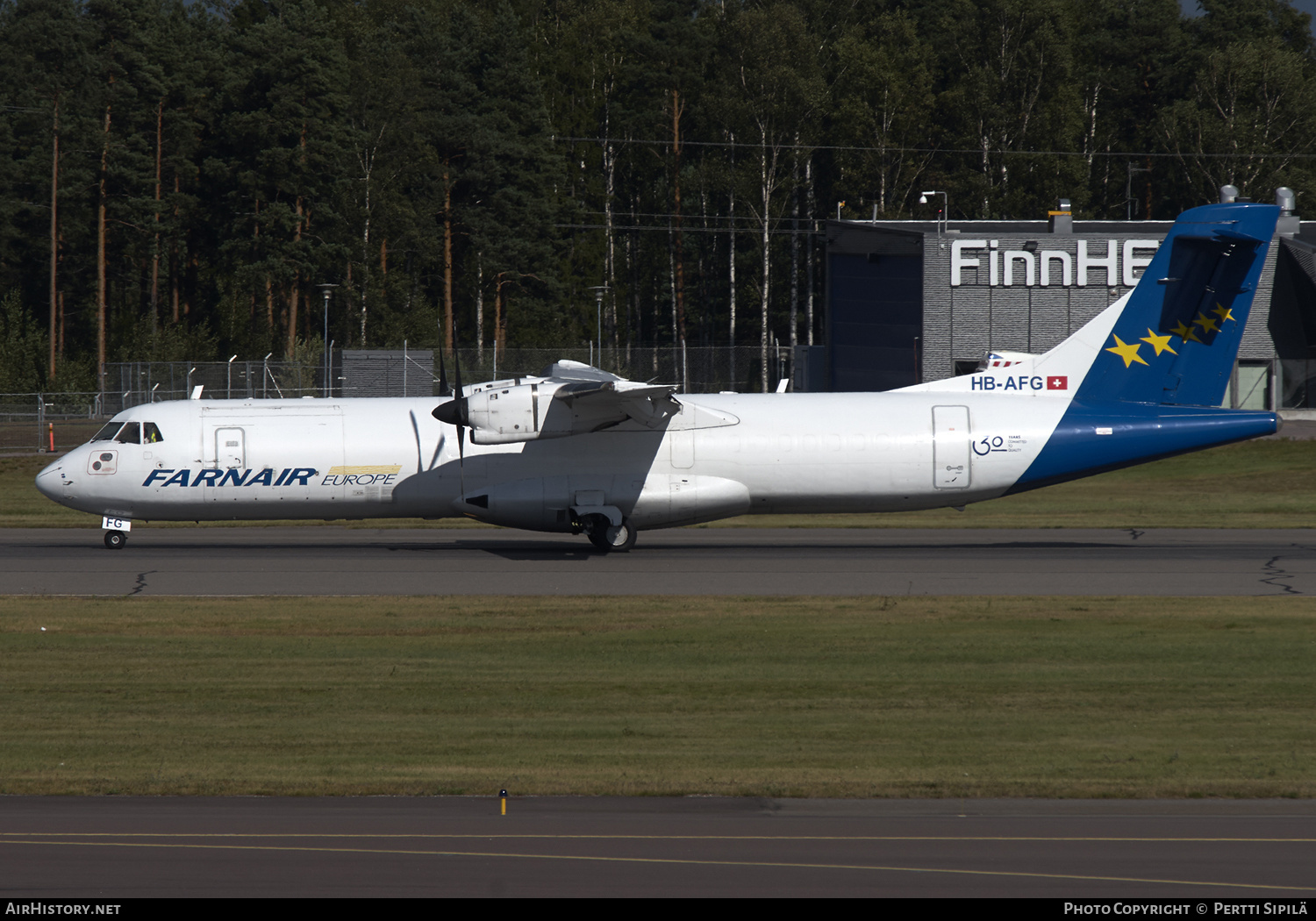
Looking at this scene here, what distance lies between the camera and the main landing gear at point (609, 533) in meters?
24.1

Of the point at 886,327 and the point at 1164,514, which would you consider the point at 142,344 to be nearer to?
the point at 886,327

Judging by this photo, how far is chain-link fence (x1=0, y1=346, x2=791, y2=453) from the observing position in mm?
54750

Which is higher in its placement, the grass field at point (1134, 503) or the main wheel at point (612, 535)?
the main wheel at point (612, 535)

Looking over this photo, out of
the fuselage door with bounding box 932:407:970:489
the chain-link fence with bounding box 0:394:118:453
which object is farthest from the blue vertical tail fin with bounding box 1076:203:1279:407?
the chain-link fence with bounding box 0:394:118:453

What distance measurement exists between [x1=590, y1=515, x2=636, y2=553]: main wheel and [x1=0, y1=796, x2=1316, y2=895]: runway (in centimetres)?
1444

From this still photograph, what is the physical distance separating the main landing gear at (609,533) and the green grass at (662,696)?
182 inches

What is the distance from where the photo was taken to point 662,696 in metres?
13.6

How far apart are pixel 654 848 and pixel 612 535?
1588cm

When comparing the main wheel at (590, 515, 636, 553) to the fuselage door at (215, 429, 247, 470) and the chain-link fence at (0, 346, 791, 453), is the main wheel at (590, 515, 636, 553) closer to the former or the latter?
the fuselage door at (215, 429, 247, 470)

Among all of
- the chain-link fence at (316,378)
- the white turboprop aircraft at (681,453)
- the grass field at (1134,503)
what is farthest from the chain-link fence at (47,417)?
the white turboprop aircraft at (681,453)


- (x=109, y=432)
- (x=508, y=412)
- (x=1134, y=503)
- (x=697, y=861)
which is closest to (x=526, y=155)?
(x=1134, y=503)

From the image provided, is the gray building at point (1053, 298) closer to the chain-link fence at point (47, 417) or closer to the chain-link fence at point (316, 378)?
the chain-link fence at point (316, 378)

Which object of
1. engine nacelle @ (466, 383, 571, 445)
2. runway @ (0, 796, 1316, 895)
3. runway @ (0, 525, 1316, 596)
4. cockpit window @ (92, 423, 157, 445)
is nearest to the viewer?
runway @ (0, 796, 1316, 895)

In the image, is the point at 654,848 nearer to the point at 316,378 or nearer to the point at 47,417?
the point at 316,378
